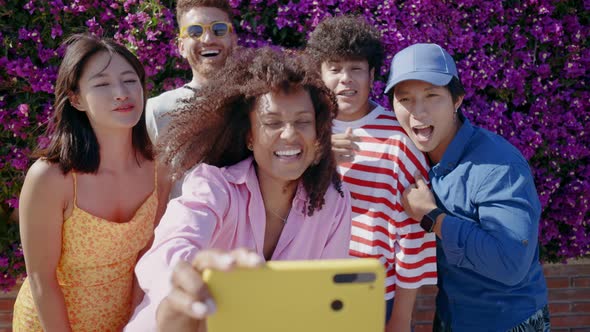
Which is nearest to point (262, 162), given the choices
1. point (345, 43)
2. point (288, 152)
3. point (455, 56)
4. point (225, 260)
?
point (288, 152)

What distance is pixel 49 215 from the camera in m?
2.01

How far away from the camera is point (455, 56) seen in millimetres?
3506

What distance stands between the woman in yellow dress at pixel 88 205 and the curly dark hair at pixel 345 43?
860 mm

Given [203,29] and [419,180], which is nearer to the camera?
[419,180]

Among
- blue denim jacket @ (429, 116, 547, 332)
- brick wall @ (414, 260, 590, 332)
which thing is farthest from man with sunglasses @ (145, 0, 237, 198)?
brick wall @ (414, 260, 590, 332)

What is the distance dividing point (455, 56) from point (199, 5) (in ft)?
5.29

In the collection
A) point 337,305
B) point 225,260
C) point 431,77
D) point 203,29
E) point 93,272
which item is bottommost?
point 93,272

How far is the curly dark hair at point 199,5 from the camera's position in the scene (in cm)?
297

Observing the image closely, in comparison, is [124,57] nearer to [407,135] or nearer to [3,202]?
[407,135]

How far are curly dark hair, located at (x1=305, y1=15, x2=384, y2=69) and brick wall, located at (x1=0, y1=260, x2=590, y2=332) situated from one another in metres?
1.85

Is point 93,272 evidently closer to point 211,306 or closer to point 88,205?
point 88,205

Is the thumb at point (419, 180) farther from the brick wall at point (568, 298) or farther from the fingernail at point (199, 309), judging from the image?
the brick wall at point (568, 298)

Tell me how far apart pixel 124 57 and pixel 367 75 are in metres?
1.09

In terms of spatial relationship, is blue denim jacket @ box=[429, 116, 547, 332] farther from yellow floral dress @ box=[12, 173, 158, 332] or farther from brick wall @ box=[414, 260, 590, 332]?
brick wall @ box=[414, 260, 590, 332]
